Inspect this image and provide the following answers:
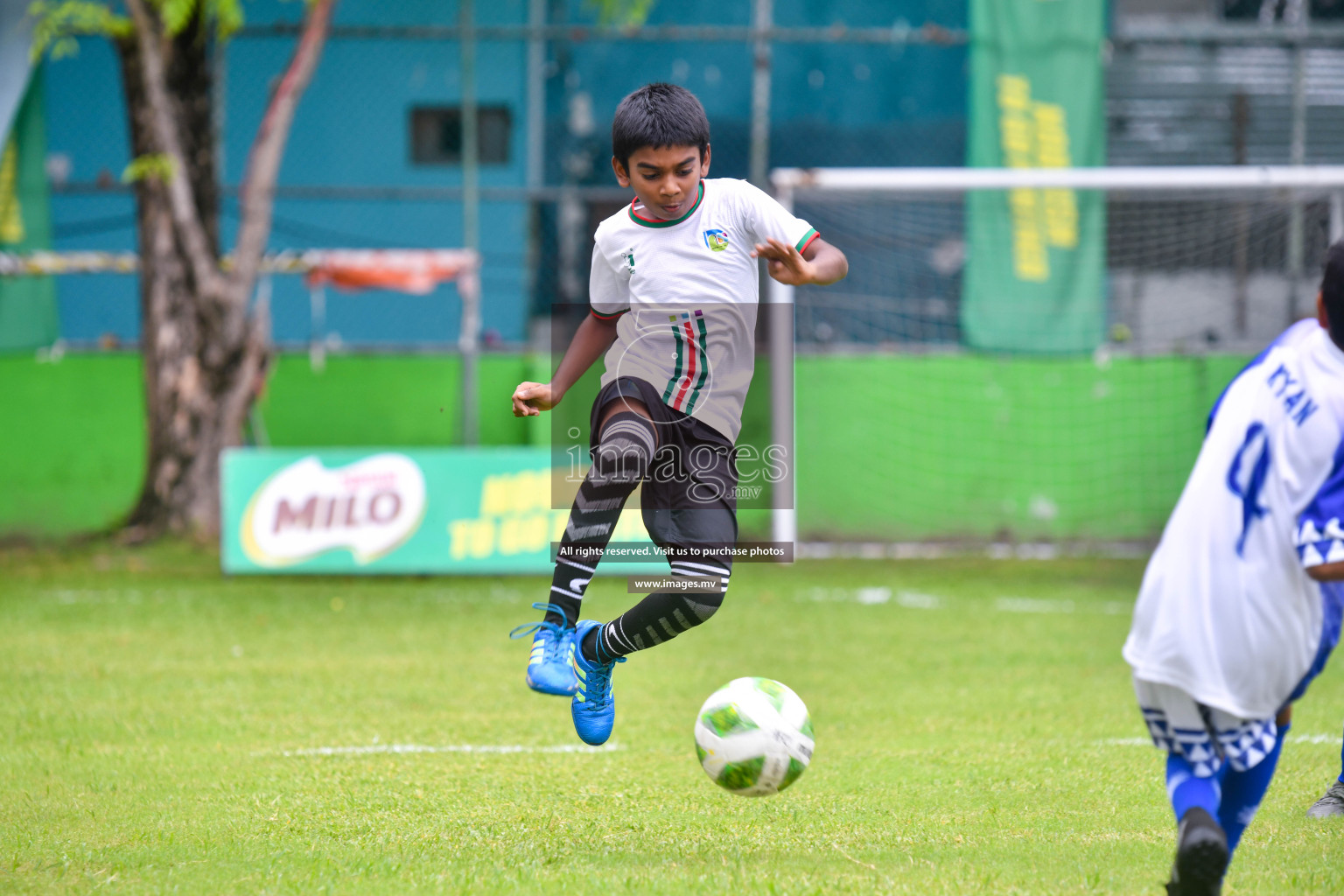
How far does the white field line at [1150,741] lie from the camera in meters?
5.49

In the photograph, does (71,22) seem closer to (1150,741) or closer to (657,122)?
(657,122)

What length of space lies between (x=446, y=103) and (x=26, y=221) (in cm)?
408

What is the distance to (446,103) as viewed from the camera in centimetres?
1429

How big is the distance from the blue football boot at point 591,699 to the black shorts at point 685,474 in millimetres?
392

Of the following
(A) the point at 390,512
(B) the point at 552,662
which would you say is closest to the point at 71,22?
(A) the point at 390,512

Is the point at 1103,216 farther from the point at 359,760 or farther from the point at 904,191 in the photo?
the point at 359,760

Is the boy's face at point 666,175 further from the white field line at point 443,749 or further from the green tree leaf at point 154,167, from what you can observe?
the green tree leaf at point 154,167

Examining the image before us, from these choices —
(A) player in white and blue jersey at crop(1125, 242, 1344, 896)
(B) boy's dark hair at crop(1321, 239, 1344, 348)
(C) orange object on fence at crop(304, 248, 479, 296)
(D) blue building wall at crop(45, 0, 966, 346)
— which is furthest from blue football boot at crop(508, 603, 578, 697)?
(D) blue building wall at crop(45, 0, 966, 346)

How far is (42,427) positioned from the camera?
12.0 meters

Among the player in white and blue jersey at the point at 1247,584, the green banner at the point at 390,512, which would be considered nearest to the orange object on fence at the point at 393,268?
the green banner at the point at 390,512

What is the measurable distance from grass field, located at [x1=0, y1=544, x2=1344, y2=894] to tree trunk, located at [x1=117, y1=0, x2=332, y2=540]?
183 cm

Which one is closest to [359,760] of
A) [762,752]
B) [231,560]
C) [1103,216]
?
[762,752]

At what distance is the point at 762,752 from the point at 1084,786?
4.59 feet

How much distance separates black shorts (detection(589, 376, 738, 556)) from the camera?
4.34 m
